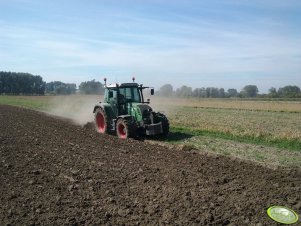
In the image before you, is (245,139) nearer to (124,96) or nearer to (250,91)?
(124,96)

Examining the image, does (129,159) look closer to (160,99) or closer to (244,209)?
(244,209)

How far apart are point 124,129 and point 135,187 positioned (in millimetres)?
6988

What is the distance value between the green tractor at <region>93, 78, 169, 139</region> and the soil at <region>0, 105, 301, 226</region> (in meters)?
2.43

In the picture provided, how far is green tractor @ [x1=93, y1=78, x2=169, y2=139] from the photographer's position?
569 inches

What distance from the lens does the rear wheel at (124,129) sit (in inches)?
563

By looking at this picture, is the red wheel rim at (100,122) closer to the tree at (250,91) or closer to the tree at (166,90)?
the tree at (166,90)

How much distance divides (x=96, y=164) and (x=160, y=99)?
17976 mm

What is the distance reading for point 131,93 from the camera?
1579 centimetres

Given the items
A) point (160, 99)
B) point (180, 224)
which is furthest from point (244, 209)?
point (160, 99)

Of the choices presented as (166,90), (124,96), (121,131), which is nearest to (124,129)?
(121,131)

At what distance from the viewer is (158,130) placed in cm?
1442

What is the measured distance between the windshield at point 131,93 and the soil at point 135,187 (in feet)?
13.3

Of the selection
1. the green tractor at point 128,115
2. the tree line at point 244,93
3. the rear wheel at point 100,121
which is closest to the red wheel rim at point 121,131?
the green tractor at point 128,115

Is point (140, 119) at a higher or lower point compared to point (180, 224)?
higher
